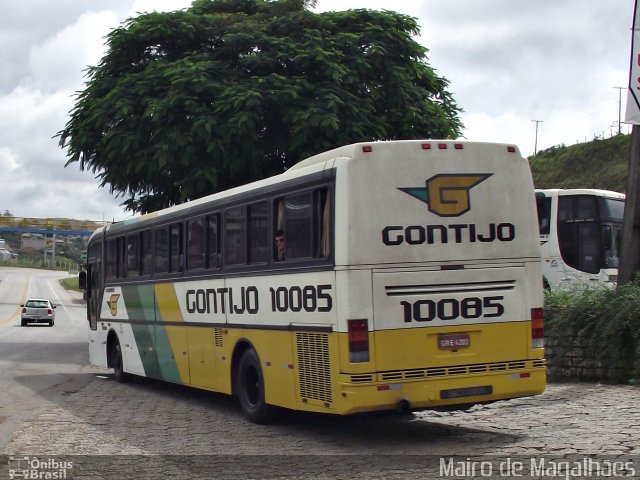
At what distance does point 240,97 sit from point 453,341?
14.5 metres

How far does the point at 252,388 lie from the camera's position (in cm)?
1170

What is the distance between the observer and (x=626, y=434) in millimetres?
9258

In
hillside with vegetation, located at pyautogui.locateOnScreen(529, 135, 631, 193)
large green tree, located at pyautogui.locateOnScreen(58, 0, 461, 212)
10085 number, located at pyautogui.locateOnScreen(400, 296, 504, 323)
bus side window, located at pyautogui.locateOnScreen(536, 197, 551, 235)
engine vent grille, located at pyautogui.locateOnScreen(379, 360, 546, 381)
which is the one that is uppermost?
hillside with vegetation, located at pyautogui.locateOnScreen(529, 135, 631, 193)

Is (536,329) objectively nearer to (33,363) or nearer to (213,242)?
(213,242)


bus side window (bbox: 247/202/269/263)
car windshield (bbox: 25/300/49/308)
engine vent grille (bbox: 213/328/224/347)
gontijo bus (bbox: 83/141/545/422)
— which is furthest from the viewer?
car windshield (bbox: 25/300/49/308)

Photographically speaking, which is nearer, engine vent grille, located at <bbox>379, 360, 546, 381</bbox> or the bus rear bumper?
the bus rear bumper

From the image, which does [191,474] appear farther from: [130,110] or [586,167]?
[586,167]

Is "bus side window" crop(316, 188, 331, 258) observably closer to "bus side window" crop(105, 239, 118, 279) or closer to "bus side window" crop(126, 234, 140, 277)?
"bus side window" crop(126, 234, 140, 277)

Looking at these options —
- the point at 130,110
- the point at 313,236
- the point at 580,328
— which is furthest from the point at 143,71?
the point at 313,236

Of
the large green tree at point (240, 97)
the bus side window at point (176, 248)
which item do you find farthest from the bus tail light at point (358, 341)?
the large green tree at point (240, 97)

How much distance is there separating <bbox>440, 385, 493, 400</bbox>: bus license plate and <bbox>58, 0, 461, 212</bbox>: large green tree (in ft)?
45.9

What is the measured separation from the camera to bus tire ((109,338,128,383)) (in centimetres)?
1786

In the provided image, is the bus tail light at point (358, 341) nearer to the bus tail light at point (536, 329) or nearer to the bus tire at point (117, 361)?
the bus tail light at point (536, 329)

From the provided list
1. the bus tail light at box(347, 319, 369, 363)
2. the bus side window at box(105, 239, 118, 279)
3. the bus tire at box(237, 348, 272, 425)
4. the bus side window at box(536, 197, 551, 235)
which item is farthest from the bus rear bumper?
the bus side window at box(536, 197, 551, 235)
